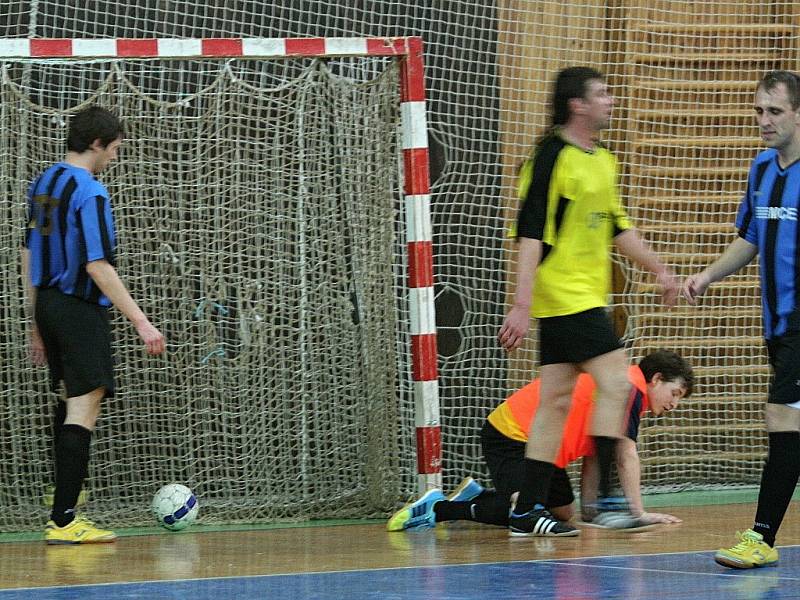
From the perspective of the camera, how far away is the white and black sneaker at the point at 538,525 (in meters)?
5.91

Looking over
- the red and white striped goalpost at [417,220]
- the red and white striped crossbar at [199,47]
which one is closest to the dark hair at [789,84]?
the red and white striped goalpost at [417,220]

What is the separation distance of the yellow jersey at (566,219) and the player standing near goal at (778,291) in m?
0.70

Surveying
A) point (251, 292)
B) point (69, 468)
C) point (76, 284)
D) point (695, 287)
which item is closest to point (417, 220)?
point (251, 292)

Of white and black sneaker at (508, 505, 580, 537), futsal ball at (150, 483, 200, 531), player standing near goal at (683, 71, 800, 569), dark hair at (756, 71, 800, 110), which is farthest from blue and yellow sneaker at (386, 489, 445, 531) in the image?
dark hair at (756, 71, 800, 110)

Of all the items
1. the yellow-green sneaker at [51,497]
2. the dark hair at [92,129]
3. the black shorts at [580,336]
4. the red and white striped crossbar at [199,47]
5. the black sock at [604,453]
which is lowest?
the yellow-green sneaker at [51,497]

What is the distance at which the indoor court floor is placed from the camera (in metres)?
4.43

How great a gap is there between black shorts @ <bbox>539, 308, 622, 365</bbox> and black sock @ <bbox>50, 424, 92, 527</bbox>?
2.05 m

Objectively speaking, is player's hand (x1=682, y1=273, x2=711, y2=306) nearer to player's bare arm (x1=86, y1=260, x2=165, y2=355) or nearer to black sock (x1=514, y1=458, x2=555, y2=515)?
black sock (x1=514, y1=458, x2=555, y2=515)

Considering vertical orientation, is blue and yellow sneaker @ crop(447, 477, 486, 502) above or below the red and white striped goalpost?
below

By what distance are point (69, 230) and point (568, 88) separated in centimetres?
220

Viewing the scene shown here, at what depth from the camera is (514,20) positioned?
28.3 feet

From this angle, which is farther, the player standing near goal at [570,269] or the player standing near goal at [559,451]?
the player standing near goal at [559,451]

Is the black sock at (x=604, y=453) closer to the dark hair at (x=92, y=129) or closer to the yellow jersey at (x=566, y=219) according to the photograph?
the yellow jersey at (x=566, y=219)

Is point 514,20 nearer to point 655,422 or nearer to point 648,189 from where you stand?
point 648,189
